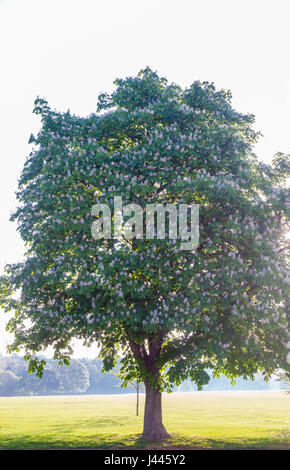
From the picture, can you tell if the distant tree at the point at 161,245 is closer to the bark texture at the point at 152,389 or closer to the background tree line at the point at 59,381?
the bark texture at the point at 152,389

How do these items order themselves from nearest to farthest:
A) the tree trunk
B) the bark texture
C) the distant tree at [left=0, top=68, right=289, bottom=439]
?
the distant tree at [left=0, top=68, right=289, bottom=439] → the bark texture → the tree trunk

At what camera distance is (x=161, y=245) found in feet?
57.6

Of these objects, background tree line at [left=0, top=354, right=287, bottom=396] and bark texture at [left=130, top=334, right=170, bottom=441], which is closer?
bark texture at [left=130, top=334, right=170, bottom=441]

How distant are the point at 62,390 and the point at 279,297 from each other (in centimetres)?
12762

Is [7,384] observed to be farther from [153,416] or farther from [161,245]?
[161,245]

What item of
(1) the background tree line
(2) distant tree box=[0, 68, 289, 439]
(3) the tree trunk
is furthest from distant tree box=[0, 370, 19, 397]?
(2) distant tree box=[0, 68, 289, 439]

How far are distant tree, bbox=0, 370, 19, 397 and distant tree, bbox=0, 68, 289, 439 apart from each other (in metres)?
116

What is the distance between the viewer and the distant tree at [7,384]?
125250mm

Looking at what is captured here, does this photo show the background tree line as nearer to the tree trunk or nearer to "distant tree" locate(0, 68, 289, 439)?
the tree trunk

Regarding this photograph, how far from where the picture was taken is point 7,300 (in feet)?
74.2

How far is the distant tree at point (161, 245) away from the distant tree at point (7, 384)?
380ft

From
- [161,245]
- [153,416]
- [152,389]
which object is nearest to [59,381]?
[153,416]

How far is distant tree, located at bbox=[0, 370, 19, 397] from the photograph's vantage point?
125250mm

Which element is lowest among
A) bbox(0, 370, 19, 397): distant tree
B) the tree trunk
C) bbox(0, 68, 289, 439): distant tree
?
bbox(0, 370, 19, 397): distant tree
